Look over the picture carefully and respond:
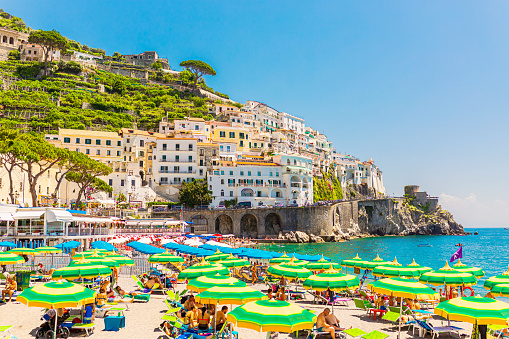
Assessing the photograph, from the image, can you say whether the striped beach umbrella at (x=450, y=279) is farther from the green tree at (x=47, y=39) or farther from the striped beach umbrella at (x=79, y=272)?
the green tree at (x=47, y=39)

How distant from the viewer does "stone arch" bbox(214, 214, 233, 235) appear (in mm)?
71625

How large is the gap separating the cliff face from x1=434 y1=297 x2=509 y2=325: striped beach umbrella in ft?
280

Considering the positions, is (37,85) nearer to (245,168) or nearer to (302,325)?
(245,168)

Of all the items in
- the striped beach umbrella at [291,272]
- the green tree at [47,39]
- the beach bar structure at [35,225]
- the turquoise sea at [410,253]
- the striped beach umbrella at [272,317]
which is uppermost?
the green tree at [47,39]

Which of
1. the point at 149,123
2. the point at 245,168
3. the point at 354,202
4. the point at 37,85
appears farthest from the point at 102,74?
the point at 354,202

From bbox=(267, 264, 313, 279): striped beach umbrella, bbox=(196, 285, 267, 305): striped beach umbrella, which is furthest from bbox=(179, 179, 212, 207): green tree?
bbox=(196, 285, 267, 305): striped beach umbrella

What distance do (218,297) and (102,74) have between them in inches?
4807

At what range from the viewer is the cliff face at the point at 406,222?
9838 centimetres

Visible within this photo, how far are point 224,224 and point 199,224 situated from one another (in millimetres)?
5661

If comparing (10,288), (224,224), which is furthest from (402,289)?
(224,224)

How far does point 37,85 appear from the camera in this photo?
100 m

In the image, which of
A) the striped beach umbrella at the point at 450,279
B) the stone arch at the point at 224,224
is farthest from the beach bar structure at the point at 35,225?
the stone arch at the point at 224,224

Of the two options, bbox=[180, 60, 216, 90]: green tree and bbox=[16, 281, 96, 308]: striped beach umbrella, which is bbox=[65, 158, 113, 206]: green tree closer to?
bbox=[16, 281, 96, 308]: striped beach umbrella

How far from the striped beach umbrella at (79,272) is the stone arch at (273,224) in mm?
59875
